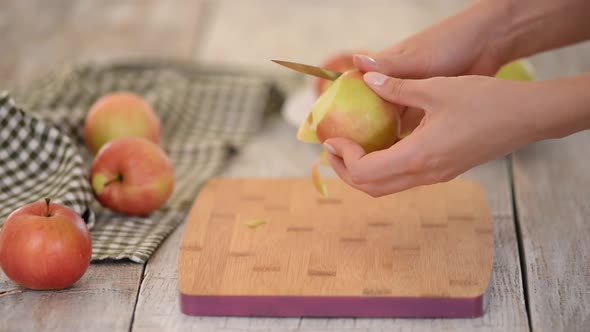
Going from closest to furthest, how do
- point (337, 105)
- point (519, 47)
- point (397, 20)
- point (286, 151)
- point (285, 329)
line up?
1. point (285, 329)
2. point (337, 105)
3. point (519, 47)
4. point (286, 151)
5. point (397, 20)

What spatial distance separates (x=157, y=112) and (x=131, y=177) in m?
0.47

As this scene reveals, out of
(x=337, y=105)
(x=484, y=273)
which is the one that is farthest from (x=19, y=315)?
(x=484, y=273)

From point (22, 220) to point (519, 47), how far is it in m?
0.89

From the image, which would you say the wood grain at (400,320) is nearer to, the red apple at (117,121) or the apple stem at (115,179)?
the apple stem at (115,179)

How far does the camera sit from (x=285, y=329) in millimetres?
1164

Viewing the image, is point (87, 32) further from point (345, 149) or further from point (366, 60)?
point (345, 149)

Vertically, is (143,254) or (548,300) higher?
(548,300)

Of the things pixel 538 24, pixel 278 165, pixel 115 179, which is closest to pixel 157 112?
pixel 278 165

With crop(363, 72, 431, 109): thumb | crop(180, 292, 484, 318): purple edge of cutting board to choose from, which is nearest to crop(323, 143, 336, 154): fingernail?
crop(363, 72, 431, 109): thumb

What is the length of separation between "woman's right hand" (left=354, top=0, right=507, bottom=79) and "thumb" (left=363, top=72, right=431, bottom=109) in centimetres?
12

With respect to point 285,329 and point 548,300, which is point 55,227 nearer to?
point 285,329

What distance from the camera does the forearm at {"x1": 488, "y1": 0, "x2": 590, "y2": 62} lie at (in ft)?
4.96

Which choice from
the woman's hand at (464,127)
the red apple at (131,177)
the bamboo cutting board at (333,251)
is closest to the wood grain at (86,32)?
the red apple at (131,177)

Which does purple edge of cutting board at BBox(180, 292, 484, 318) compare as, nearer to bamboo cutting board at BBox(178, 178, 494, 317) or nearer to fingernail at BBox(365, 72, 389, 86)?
bamboo cutting board at BBox(178, 178, 494, 317)
